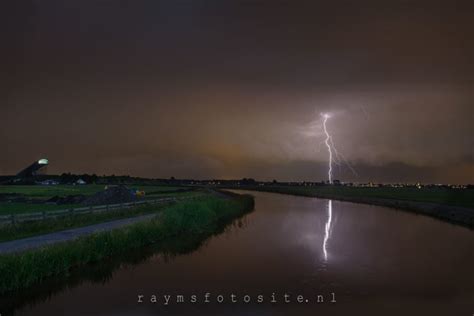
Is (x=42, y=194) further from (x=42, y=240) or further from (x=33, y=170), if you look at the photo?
(x=33, y=170)

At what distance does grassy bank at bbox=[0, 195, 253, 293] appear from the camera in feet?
62.6

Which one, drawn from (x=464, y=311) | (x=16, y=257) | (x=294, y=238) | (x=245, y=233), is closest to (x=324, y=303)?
(x=464, y=311)

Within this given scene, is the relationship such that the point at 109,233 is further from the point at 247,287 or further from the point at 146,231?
the point at 247,287

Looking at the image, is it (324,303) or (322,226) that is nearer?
(324,303)

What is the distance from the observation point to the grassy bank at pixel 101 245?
1908 cm

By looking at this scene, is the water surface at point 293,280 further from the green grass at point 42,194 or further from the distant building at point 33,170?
the distant building at point 33,170

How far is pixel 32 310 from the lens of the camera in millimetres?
17000

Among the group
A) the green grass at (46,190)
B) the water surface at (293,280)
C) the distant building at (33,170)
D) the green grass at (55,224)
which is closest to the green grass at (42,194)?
the green grass at (46,190)

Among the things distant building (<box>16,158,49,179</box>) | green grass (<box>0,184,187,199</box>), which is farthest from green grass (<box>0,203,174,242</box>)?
distant building (<box>16,158,49,179</box>)

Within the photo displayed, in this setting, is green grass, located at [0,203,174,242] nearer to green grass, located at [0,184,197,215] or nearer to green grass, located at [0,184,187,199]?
green grass, located at [0,184,197,215]

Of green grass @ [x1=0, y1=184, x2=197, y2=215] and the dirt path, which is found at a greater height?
green grass @ [x1=0, y1=184, x2=197, y2=215]

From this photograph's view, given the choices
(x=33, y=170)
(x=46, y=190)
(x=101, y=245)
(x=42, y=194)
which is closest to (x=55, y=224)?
(x=101, y=245)

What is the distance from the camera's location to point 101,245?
2638 cm

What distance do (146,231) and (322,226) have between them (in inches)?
973
